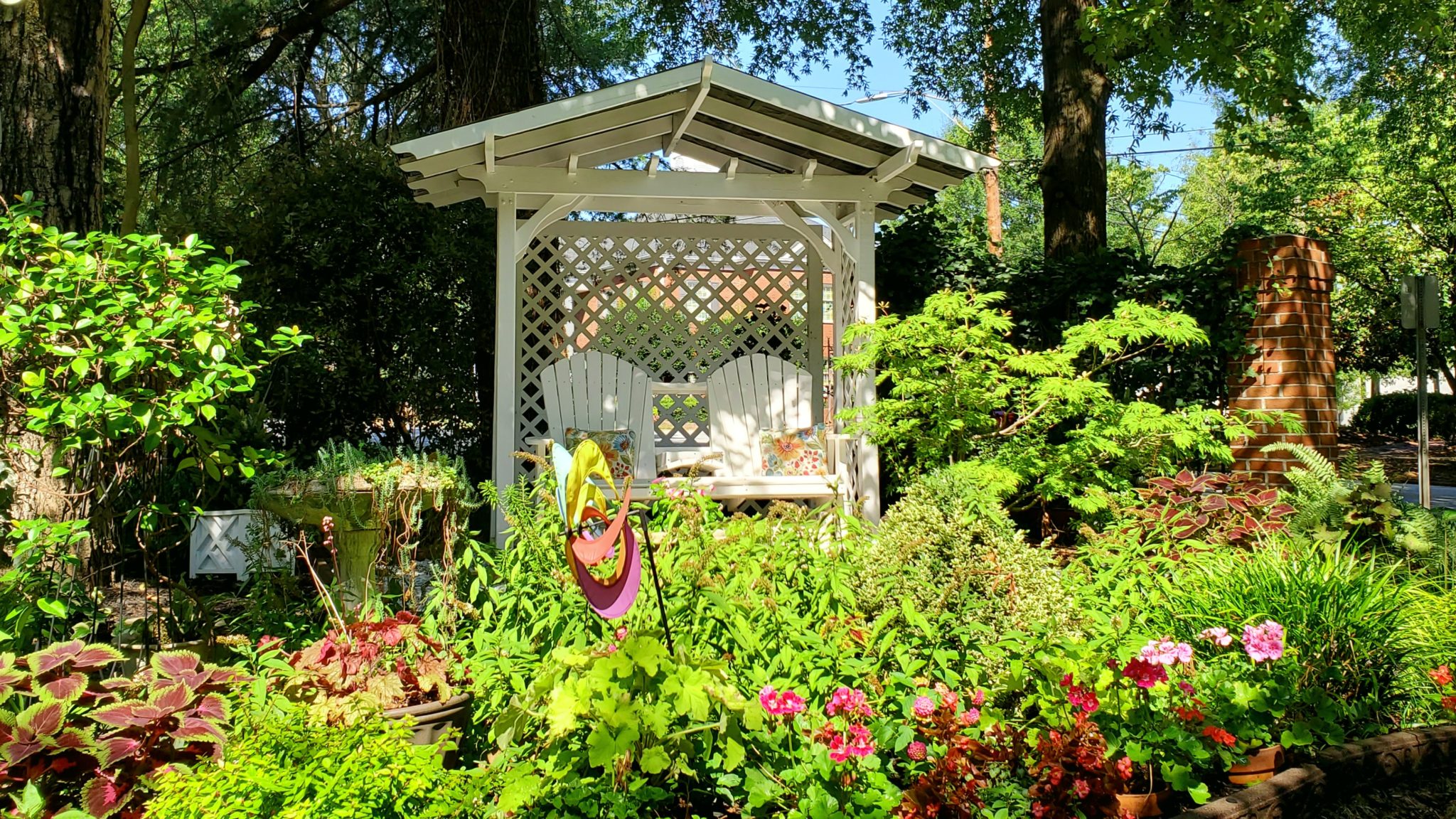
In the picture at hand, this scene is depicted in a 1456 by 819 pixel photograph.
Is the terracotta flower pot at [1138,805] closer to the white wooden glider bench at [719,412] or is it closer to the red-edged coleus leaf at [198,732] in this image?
the red-edged coleus leaf at [198,732]

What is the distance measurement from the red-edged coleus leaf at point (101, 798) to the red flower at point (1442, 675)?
329cm

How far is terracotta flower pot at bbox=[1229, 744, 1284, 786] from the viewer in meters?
2.36

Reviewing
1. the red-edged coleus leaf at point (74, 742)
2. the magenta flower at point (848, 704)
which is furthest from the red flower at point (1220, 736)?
the red-edged coleus leaf at point (74, 742)

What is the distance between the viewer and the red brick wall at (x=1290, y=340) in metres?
5.35

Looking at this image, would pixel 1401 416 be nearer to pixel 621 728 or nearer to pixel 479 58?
pixel 479 58

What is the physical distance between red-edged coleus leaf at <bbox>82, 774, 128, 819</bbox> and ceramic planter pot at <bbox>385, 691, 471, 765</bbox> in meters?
0.53

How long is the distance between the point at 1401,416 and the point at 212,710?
21.2 metres

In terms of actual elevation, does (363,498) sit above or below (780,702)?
above

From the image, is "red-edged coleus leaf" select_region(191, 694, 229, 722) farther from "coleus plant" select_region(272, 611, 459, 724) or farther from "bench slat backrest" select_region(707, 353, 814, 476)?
"bench slat backrest" select_region(707, 353, 814, 476)

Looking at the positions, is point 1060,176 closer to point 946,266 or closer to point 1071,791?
point 946,266

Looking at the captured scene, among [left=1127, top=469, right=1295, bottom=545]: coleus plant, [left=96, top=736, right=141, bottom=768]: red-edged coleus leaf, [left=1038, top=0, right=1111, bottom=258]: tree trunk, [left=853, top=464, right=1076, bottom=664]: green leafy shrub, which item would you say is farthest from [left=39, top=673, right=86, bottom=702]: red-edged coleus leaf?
[left=1038, top=0, right=1111, bottom=258]: tree trunk

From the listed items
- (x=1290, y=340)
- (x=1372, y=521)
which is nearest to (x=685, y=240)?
(x=1290, y=340)

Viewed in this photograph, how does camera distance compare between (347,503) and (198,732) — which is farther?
(347,503)

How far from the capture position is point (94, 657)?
80.7 inches
